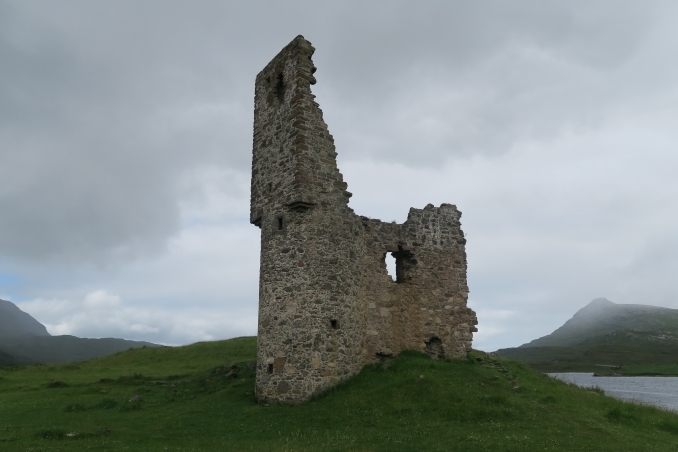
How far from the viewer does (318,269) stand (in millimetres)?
18625

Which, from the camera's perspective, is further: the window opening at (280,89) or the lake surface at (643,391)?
the lake surface at (643,391)

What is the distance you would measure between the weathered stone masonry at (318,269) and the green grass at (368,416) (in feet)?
3.38

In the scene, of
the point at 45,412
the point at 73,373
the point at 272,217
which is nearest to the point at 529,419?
the point at 272,217

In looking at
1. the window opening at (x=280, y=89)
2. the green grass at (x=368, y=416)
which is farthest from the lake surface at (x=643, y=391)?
the window opening at (x=280, y=89)

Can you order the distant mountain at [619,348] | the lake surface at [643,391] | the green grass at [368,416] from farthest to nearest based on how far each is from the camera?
the distant mountain at [619,348] → the lake surface at [643,391] → the green grass at [368,416]

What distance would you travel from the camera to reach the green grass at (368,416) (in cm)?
1270

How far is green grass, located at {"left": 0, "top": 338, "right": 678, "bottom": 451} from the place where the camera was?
12703mm

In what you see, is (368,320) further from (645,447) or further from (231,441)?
(645,447)

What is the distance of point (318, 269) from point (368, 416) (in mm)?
5728

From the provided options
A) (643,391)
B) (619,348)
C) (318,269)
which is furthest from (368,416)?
(619,348)

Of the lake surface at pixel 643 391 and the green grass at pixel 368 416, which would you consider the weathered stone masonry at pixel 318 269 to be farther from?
the lake surface at pixel 643 391

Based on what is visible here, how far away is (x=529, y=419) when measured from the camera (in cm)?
1459

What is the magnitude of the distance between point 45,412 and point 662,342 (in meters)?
152

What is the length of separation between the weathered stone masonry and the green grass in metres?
1.03
